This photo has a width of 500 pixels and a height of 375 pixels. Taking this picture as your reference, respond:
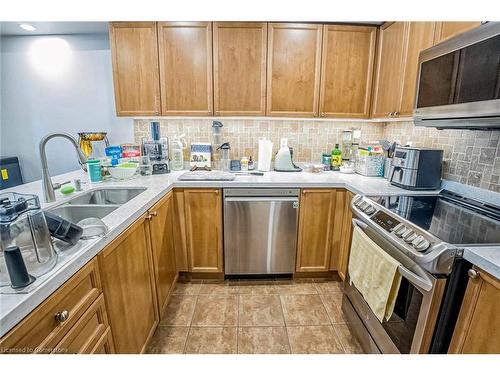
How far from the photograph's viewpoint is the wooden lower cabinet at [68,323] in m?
0.58

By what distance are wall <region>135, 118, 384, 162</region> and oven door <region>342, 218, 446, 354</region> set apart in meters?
1.26

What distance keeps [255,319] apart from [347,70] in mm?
2138

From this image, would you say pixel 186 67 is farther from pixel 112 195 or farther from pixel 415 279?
pixel 415 279

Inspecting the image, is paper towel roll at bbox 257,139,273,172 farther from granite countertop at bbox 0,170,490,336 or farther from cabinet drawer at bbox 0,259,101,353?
cabinet drawer at bbox 0,259,101,353

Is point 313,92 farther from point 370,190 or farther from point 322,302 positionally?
point 322,302

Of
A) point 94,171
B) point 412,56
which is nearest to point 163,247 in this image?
point 94,171

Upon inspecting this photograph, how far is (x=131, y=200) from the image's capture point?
1360 mm

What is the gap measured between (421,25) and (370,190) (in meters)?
1.11

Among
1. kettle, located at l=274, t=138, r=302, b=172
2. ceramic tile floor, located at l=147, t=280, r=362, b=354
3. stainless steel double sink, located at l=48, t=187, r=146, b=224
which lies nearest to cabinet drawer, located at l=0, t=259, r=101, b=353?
stainless steel double sink, located at l=48, t=187, r=146, b=224

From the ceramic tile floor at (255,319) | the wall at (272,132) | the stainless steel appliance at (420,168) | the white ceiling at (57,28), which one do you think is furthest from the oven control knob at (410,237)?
the white ceiling at (57,28)

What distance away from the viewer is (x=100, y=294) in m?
0.90

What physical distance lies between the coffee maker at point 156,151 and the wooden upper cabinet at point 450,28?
2.05 m

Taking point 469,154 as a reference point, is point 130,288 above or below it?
below

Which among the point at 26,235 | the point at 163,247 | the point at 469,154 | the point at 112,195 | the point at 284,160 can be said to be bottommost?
the point at 163,247
